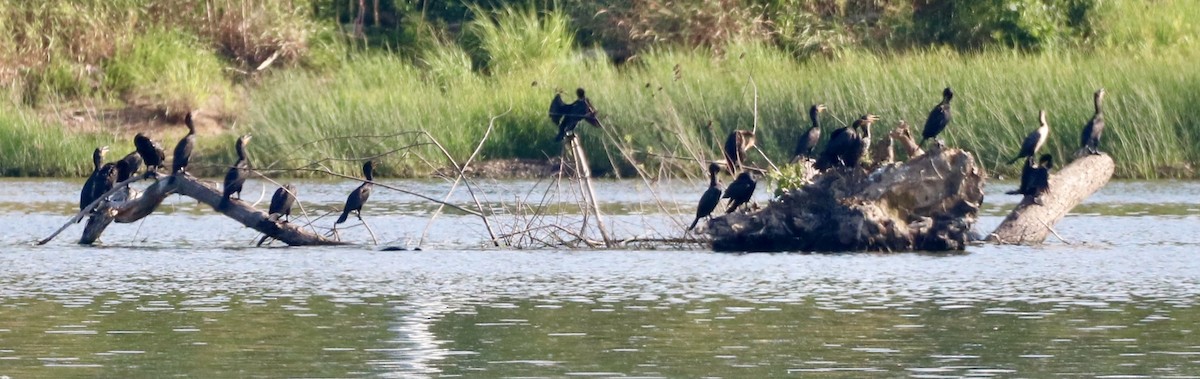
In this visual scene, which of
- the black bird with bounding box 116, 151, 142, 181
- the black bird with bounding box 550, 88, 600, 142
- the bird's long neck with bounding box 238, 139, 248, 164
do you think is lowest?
the black bird with bounding box 116, 151, 142, 181

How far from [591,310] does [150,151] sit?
5.51 meters

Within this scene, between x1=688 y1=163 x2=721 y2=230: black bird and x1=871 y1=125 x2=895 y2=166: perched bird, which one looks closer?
x1=871 y1=125 x2=895 y2=166: perched bird

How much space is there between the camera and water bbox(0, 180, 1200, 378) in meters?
8.98

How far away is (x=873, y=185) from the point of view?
46.2 feet

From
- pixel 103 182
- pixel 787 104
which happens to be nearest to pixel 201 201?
pixel 103 182

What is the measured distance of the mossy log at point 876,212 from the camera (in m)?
14.0

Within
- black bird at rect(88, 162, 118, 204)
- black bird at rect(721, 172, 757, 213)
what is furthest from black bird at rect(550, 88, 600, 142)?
black bird at rect(88, 162, 118, 204)

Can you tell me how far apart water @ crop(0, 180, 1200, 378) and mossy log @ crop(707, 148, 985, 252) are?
0.23 meters

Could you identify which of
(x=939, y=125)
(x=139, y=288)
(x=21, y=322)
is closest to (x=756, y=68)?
(x=939, y=125)

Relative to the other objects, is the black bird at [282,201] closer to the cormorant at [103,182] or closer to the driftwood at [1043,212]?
the cormorant at [103,182]

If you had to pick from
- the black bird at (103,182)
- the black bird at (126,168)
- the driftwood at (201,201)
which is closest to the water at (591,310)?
the driftwood at (201,201)

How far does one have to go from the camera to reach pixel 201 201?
14.8 meters

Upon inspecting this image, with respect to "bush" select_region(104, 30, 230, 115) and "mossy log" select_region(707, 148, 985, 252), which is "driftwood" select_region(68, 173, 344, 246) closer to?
"mossy log" select_region(707, 148, 985, 252)

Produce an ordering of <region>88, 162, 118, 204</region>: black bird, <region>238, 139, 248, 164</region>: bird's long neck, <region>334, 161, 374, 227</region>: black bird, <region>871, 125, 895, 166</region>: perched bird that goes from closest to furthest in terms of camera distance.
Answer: <region>871, 125, 895, 166</region>: perched bird
<region>334, 161, 374, 227</region>: black bird
<region>88, 162, 118, 204</region>: black bird
<region>238, 139, 248, 164</region>: bird's long neck
